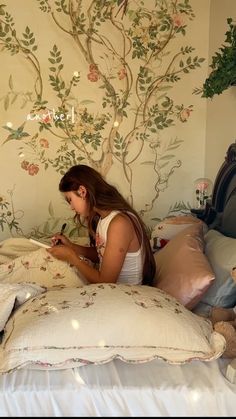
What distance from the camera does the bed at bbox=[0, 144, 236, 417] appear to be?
108 cm

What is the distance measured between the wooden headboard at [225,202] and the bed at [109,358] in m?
0.62

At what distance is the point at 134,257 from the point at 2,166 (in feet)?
4.22

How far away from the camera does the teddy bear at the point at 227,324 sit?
120 centimetres

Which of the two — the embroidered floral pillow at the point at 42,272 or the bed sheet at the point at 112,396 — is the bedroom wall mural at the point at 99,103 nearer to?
the embroidered floral pillow at the point at 42,272

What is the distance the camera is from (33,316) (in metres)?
1.17

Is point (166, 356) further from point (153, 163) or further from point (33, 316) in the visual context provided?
point (153, 163)

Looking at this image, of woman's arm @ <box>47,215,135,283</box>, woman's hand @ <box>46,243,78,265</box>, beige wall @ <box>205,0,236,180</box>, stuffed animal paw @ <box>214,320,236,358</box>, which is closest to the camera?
stuffed animal paw @ <box>214,320,236,358</box>

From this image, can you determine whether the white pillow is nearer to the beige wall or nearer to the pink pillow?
the pink pillow

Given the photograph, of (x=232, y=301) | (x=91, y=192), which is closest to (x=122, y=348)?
(x=232, y=301)

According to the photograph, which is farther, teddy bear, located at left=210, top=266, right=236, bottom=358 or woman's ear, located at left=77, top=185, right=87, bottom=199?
woman's ear, located at left=77, top=185, right=87, bottom=199

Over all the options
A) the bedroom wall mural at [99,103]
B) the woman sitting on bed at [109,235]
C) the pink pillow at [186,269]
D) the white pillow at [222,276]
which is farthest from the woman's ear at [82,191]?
the bedroom wall mural at [99,103]

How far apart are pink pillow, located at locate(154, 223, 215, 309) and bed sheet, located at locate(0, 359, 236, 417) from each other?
0.41 metres

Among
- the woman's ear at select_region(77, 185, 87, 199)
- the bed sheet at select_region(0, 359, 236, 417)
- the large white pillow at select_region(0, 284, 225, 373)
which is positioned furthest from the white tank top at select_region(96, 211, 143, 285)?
the bed sheet at select_region(0, 359, 236, 417)

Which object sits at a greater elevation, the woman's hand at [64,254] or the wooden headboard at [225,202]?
the wooden headboard at [225,202]
